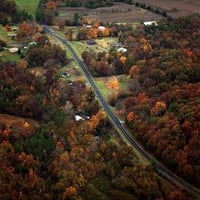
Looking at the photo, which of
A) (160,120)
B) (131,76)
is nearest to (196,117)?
(160,120)

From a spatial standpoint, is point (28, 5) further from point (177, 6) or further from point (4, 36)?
point (177, 6)

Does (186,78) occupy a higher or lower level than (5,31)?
higher

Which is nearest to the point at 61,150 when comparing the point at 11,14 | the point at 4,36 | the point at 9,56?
the point at 9,56

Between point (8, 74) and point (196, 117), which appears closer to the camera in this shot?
point (196, 117)

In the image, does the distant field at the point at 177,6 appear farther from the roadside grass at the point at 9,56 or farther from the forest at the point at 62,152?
the forest at the point at 62,152

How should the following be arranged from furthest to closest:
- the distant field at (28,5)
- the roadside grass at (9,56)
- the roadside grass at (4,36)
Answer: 1. the distant field at (28,5)
2. the roadside grass at (4,36)
3. the roadside grass at (9,56)

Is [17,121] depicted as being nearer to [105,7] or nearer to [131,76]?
[131,76]

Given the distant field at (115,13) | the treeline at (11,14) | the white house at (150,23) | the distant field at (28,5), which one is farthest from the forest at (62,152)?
the distant field at (28,5)
